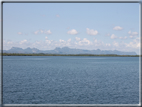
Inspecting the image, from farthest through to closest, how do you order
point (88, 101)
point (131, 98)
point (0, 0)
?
point (131, 98), point (88, 101), point (0, 0)

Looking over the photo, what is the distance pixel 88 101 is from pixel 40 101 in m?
3.54

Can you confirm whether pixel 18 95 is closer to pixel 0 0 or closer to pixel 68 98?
pixel 68 98

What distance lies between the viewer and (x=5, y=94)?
16438 mm

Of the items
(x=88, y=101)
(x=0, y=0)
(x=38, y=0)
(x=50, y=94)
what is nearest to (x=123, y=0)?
(x=38, y=0)

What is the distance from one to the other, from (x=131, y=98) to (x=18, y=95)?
30.0ft

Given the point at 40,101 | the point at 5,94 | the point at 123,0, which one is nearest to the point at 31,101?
the point at 40,101

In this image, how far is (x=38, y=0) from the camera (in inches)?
356

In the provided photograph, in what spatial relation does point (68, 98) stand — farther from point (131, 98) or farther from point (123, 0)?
point (123, 0)

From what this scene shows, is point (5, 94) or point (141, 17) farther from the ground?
point (141, 17)

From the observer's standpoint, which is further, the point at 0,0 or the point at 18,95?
the point at 18,95

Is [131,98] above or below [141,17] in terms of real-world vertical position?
below

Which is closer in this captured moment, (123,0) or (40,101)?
(123,0)

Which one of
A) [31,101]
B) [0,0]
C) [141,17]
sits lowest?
[31,101]

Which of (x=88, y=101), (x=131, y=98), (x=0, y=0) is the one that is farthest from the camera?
(x=131, y=98)
